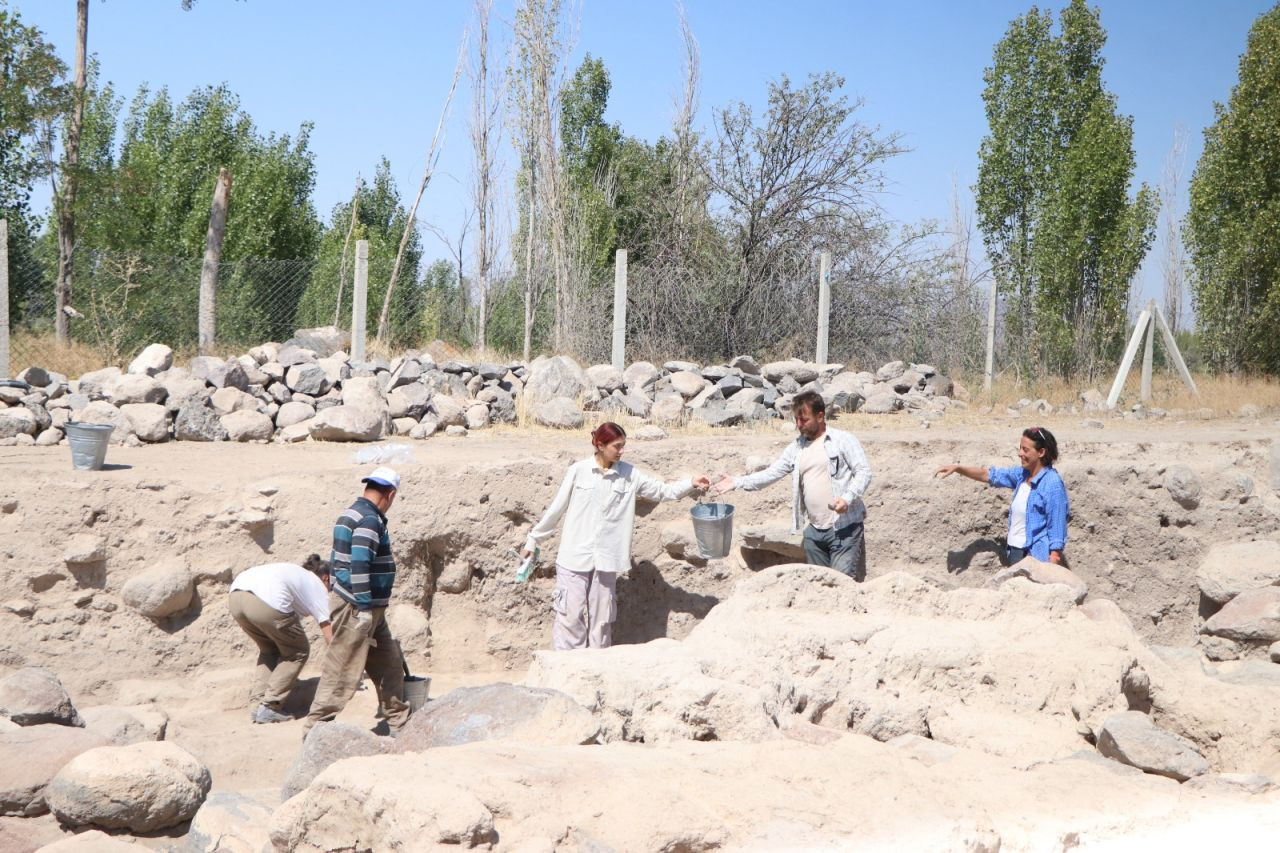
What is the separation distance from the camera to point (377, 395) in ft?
32.4

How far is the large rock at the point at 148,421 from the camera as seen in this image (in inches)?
348

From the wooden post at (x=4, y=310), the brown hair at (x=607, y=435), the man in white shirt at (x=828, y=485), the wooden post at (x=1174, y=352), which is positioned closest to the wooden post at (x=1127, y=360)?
the wooden post at (x=1174, y=352)

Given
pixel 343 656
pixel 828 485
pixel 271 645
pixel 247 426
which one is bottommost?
pixel 271 645

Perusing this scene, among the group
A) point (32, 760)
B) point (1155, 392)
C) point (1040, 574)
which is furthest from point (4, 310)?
point (1155, 392)

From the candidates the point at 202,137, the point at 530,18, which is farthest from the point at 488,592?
the point at 202,137

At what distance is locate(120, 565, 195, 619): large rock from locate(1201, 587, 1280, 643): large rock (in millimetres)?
6679

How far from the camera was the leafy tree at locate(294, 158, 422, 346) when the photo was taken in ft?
48.1

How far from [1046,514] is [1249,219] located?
41.7 feet

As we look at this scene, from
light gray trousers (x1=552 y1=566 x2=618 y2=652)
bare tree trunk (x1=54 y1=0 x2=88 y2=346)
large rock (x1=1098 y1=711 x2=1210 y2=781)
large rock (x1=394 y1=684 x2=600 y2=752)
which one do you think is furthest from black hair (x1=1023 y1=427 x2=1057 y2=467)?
bare tree trunk (x1=54 y1=0 x2=88 y2=346)

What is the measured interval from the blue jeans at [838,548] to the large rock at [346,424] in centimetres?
427

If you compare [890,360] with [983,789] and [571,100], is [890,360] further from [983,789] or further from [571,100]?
[983,789]

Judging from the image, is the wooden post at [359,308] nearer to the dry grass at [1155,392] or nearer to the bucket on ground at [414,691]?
the bucket on ground at [414,691]

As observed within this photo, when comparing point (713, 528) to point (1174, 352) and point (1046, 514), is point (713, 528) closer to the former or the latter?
point (1046, 514)

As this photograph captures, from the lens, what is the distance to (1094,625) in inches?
225
